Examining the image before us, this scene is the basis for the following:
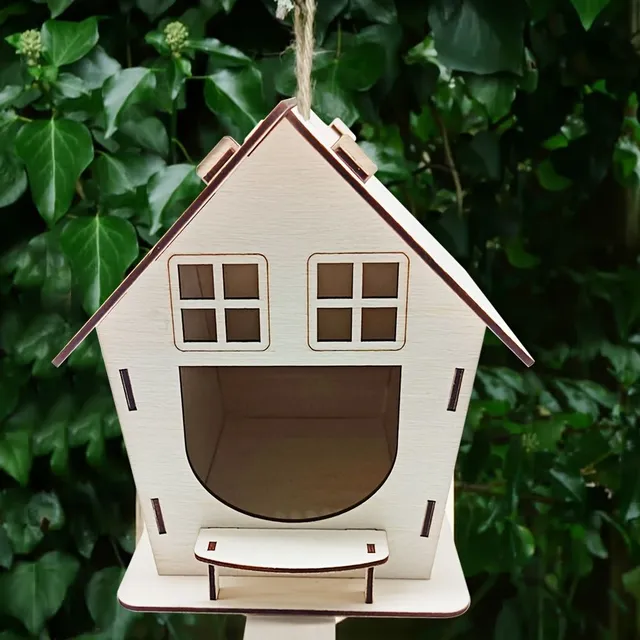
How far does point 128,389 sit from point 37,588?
1.67 feet

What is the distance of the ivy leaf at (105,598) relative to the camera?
846 mm

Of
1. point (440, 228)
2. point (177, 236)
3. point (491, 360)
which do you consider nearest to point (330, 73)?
point (440, 228)

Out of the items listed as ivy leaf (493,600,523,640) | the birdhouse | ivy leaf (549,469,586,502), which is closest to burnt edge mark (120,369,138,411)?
the birdhouse

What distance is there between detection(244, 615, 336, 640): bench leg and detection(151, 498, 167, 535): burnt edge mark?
0.33 feet

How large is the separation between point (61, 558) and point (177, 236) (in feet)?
1.94

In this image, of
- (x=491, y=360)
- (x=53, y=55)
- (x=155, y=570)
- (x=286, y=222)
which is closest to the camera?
(x=286, y=222)

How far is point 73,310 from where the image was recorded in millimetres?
740

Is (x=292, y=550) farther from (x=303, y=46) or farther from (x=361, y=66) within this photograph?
(x=361, y=66)

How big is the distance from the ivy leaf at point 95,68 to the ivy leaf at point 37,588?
22.4 inches

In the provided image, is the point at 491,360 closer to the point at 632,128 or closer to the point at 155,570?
the point at 632,128

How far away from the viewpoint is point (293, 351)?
0.43 m

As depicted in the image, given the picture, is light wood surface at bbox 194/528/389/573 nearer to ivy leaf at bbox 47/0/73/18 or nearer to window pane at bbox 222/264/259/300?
window pane at bbox 222/264/259/300

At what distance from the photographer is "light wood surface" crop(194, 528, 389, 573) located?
44 centimetres

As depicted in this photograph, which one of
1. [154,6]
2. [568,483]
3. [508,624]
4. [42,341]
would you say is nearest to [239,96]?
[154,6]
